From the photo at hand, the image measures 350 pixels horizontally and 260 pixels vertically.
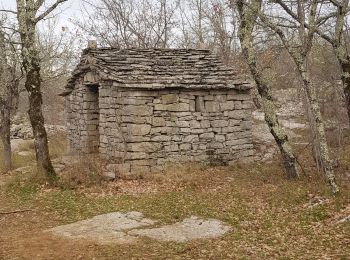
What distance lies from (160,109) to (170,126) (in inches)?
21.5

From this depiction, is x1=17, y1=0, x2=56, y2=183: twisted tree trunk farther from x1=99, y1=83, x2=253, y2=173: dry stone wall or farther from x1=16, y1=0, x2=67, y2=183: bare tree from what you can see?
x1=99, y1=83, x2=253, y2=173: dry stone wall

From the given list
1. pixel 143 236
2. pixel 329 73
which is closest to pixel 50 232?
pixel 143 236

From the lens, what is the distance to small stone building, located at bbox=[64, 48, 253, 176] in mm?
11961

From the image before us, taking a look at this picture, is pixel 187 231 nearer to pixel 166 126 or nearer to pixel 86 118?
pixel 166 126

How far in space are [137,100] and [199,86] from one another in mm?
1800

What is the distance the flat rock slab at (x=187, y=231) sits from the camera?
7043 mm

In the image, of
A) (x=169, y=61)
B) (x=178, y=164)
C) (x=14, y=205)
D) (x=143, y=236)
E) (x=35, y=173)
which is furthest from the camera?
(x=169, y=61)

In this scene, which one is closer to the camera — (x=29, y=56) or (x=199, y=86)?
Answer: (x=29, y=56)

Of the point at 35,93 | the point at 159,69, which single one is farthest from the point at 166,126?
the point at 35,93

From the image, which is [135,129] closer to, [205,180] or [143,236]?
[205,180]

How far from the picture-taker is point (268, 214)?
8.27 meters

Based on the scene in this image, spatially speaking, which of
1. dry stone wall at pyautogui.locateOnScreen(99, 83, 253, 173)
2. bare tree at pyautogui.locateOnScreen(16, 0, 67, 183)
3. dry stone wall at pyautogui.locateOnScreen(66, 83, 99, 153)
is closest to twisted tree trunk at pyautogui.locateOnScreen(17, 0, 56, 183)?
bare tree at pyautogui.locateOnScreen(16, 0, 67, 183)

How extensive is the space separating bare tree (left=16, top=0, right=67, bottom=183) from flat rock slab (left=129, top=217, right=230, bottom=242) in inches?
171

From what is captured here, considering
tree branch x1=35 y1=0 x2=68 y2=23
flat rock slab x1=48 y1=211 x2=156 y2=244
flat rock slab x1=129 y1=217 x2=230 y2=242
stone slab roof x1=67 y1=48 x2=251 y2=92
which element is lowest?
flat rock slab x1=129 y1=217 x2=230 y2=242
